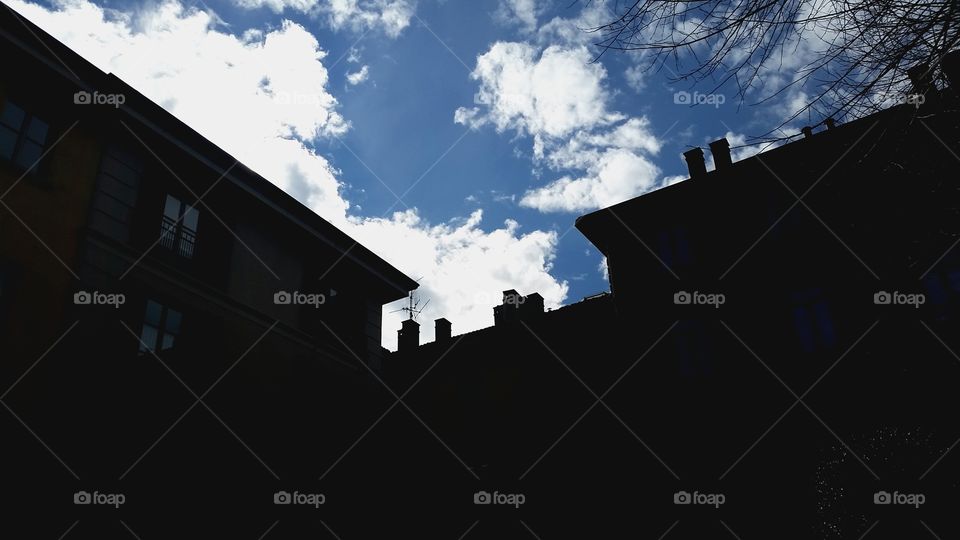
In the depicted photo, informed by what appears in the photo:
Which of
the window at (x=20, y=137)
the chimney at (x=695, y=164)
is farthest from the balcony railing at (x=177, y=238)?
the chimney at (x=695, y=164)

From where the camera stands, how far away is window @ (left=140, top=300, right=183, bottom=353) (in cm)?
1096

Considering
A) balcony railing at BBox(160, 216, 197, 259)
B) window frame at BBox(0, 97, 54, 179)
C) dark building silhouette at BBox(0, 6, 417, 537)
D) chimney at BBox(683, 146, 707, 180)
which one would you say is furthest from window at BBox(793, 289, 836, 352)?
window frame at BBox(0, 97, 54, 179)

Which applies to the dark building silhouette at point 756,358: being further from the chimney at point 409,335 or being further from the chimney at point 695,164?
the chimney at point 409,335

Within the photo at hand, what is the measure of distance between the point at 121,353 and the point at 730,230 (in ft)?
50.5

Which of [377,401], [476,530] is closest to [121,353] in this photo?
[377,401]

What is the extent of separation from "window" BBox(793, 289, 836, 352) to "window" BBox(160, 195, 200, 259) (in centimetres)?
1491

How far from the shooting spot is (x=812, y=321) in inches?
600

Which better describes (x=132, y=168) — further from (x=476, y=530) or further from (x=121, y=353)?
(x=476, y=530)

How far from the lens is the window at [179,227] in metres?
12.0

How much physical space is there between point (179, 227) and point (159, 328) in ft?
7.50

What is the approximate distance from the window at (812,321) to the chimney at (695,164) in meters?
4.76

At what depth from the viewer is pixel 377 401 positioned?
55.9ft

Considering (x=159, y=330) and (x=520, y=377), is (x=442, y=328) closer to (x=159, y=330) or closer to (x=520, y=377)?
(x=520, y=377)

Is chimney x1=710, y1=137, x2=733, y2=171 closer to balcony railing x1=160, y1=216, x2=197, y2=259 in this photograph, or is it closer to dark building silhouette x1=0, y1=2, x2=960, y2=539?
dark building silhouette x1=0, y1=2, x2=960, y2=539
